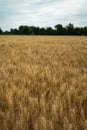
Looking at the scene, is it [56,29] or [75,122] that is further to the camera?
[56,29]

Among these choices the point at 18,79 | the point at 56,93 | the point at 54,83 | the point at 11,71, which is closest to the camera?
the point at 56,93

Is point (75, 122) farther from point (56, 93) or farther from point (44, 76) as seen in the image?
point (44, 76)

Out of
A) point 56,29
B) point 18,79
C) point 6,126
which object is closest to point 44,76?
point 18,79

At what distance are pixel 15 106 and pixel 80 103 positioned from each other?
27.3 inches

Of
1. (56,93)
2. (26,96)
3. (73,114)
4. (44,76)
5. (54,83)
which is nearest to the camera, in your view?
(73,114)

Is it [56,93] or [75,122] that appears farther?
[56,93]

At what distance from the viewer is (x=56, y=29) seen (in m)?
66.7

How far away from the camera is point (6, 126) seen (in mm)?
1996

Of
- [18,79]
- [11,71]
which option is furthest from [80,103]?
[11,71]

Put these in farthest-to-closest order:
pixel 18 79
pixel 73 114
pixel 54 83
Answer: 1. pixel 18 79
2. pixel 54 83
3. pixel 73 114

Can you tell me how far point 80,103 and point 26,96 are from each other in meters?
0.63

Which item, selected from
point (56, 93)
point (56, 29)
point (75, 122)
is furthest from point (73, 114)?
point (56, 29)

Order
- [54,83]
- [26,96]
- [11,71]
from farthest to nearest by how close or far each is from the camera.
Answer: [11,71] < [54,83] < [26,96]

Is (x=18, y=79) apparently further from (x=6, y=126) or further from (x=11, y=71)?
(x=6, y=126)
